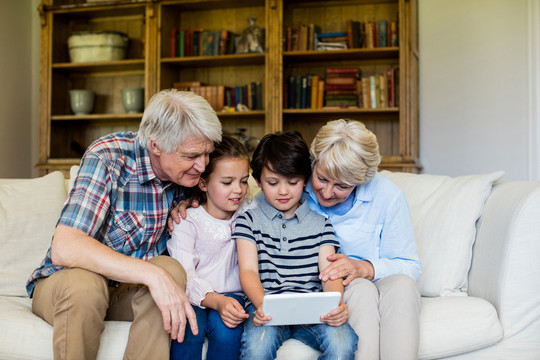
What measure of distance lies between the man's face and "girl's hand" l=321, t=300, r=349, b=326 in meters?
0.57

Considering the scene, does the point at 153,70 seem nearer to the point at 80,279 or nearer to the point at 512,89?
the point at 512,89

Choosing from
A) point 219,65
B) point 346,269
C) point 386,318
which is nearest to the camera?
point 386,318

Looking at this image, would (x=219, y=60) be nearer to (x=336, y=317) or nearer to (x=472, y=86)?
(x=472, y=86)

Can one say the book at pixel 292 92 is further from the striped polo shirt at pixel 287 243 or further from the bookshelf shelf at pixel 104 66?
the striped polo shirt at pixel 287 243

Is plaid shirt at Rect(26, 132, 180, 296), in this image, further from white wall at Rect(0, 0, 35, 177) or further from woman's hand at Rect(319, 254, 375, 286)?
white wall at Rect(0, 0, 35, 177)

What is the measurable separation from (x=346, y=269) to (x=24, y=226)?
1175 mm

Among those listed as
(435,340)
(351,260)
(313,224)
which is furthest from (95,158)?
(435,340)

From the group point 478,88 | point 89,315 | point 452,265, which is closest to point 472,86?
point 478,88

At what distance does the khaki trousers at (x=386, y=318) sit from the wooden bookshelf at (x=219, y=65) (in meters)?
2.16

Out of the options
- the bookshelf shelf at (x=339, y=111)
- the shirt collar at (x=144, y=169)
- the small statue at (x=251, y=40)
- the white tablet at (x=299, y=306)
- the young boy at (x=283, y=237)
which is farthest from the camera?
the small statue at (x=251, y=40)

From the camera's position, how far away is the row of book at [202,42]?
4070mm

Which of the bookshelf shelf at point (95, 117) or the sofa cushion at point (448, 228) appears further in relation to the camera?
the bookshelf shelf at point (95, 117)

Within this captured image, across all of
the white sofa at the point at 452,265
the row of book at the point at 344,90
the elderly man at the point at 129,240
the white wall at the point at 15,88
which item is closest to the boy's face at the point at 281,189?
the elderly man at the point at 129,240

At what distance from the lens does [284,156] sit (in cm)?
173
